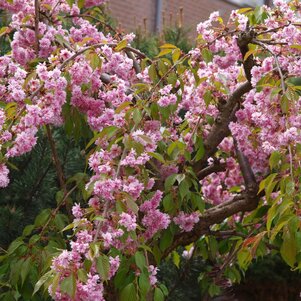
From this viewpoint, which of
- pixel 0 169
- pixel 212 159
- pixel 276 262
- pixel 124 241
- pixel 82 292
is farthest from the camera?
pixel 276 262

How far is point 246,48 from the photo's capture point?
264 centimetres

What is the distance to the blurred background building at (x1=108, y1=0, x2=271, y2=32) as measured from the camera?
810cm

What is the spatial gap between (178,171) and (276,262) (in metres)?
2.16

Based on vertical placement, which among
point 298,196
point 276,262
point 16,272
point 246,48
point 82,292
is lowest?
point 276,262

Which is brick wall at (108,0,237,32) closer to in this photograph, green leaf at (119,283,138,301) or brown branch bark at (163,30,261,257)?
brown branch bark at (163,30,261,257)

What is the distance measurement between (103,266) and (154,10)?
753 cm

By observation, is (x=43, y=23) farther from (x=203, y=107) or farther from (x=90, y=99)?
(x=203, y=107)

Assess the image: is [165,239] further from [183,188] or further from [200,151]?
[200,151]

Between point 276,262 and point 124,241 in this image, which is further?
point 276,262

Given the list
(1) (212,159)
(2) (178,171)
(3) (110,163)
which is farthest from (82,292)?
(1) (212,159)

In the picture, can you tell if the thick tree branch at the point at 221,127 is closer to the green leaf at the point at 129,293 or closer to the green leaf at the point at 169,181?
the green leaf at the point at 169,181

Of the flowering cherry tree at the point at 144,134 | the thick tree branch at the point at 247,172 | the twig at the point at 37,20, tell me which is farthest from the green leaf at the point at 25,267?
the thick tree branch at the point at 247,172

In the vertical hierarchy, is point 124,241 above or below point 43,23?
below

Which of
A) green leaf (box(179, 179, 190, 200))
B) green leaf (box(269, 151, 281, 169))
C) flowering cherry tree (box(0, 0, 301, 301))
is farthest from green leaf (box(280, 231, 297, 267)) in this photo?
green leaf (box(179, 179, 190, 200))
